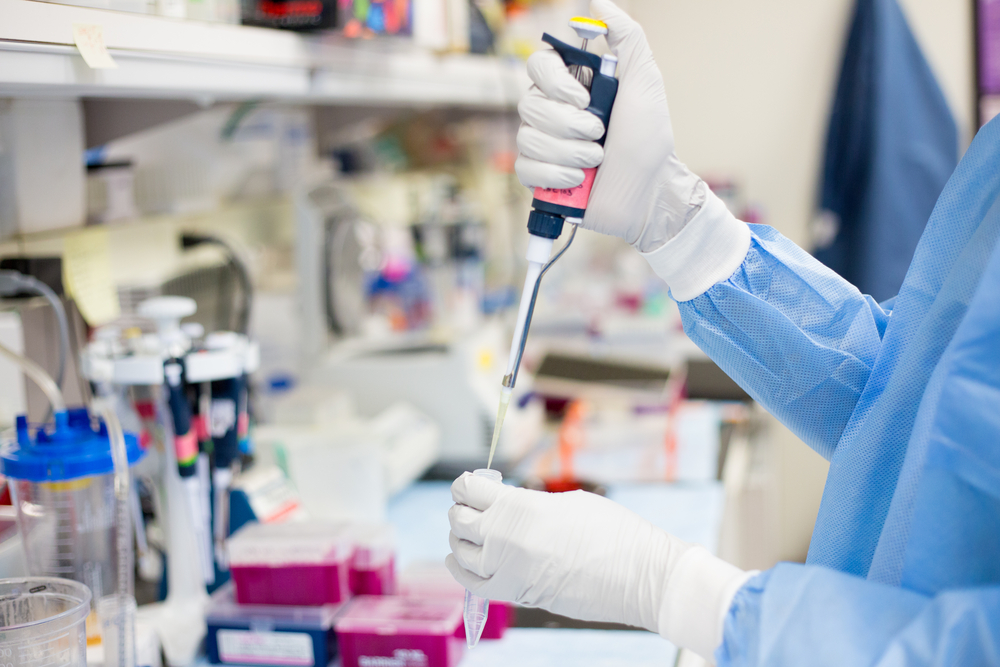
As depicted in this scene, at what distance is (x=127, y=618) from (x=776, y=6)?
3057mm

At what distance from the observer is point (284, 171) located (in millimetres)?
2102

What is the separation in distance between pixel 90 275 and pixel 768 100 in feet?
8.60

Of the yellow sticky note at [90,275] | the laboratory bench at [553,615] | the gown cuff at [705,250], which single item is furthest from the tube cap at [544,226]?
the yellow sticky note at [90,275]

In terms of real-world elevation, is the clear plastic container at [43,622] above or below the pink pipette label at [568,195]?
below

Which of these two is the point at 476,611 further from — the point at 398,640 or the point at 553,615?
the point at 553,615

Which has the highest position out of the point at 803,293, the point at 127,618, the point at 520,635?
the point at 803,293

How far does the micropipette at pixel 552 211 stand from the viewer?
2.79 ft

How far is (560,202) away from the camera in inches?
34.5

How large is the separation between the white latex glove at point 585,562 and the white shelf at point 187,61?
0.59 metres

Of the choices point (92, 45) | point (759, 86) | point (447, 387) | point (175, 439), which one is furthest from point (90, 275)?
point (759, 86)

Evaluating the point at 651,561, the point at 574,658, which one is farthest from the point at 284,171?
the point at 651,561

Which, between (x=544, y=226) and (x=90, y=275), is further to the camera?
(x=90, y=275)

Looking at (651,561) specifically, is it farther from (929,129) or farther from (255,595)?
(929,129)

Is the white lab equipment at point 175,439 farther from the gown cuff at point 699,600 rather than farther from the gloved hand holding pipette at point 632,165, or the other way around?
the gown cuff at point 699,600
